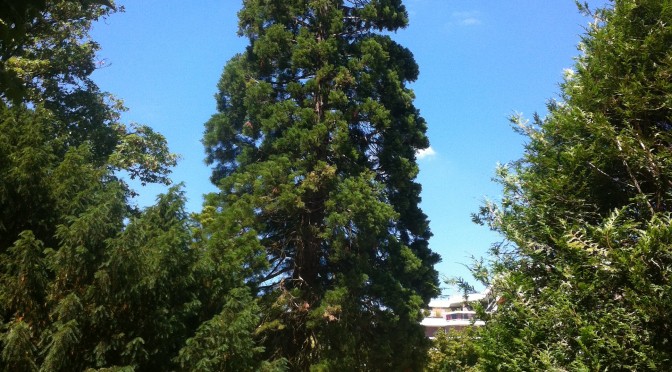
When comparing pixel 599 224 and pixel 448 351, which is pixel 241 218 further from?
pixel 448 351

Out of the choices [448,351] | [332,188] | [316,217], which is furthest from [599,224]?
[448,351]

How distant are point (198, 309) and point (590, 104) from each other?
5.99 metres

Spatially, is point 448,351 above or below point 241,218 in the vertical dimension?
below

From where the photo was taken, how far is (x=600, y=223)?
4246 millimetres

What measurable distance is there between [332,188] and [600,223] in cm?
828

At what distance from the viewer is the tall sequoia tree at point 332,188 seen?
11617mm

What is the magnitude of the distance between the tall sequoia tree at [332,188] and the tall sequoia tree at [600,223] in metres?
6.52

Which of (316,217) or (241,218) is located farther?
(316,217)

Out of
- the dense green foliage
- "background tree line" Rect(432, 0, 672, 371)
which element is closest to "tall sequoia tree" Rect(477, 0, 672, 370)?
"background tree line" Rect(432, 0, 672, 371)

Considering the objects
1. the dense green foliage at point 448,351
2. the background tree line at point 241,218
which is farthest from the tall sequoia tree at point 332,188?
the dense green foliage at point 448,351

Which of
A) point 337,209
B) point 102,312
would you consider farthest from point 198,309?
point 337,209

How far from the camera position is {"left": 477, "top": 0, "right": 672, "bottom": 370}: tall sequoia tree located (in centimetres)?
358

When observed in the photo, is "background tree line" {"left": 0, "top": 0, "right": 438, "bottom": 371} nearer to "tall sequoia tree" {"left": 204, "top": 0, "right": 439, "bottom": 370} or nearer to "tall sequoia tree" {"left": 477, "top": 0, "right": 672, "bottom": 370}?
"tall sequoia tree" {"left": 204, "top": 0, "right": 439, "bottom": 370}

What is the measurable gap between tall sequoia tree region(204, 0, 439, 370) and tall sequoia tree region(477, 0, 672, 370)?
6.52m
